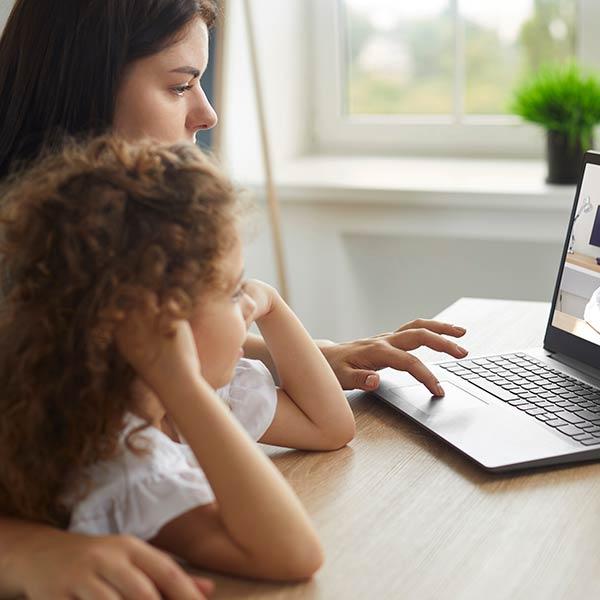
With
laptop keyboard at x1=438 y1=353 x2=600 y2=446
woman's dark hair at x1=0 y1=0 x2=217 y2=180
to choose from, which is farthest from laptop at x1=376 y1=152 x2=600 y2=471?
woman's dark hair at x1=0 y1=0 x2=217 y2=180

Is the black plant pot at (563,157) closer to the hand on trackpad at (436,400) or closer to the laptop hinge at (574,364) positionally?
the laptop hinge at (574,364)

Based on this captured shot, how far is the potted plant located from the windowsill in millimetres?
60

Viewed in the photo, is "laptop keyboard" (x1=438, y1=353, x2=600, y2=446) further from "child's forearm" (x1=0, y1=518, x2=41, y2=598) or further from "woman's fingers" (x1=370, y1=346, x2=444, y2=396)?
"child's forearm" (x1=0, y1=518, x2=41, y2=598)

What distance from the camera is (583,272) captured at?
1272 millimetres

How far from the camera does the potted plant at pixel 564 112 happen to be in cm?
223

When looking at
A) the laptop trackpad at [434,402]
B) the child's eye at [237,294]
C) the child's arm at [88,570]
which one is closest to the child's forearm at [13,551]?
the child's arm at [88,570]

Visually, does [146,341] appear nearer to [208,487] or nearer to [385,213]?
[208,487]

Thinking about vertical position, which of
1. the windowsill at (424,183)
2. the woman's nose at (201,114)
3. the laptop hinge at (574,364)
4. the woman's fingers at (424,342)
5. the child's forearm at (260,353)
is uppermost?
the woman's nose at (201,114)

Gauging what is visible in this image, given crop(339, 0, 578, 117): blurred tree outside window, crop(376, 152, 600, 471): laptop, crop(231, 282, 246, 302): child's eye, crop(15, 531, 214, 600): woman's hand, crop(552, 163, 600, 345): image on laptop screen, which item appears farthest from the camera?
crop(339, 0, 578, 117): blurred tree outside window

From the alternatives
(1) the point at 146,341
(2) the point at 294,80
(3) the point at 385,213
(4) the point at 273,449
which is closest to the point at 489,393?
(4) the point at 273,449

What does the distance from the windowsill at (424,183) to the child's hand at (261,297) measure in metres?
→ 1.29

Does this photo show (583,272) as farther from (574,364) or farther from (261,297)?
(261,297)

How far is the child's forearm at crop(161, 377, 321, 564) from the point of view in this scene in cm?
75

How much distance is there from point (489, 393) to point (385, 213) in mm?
1296
